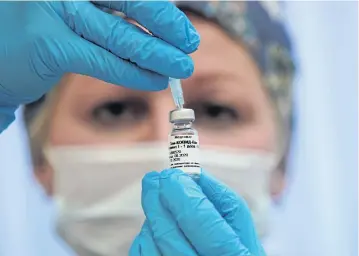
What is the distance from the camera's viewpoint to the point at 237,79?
136cm

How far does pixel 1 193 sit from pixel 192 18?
60 centimetres

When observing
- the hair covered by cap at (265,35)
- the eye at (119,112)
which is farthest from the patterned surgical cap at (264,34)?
the eye at (119,112)

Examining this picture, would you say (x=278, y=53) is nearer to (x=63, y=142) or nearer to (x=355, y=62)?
(x=355, y=62)

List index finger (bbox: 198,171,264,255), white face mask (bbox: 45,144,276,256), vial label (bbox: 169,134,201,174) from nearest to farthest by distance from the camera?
vial label (bbox: 169,134,201,174) → index finger (bbox: 198,171,264,255) → white face mask (bbox: 45,144,276,256)

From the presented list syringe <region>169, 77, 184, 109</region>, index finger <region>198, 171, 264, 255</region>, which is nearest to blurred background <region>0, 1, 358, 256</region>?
index finger <region>198, 171, 264, 255</region>

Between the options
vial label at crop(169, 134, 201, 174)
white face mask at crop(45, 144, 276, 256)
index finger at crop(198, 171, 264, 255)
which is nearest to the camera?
vial label at crop(169, 134, 201, 174)

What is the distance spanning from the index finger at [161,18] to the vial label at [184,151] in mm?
164

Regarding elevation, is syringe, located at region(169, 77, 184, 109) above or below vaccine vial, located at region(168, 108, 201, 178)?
above

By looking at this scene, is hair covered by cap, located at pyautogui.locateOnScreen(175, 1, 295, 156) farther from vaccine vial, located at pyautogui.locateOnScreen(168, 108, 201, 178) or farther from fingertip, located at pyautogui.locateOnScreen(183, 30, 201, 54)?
vaccine vial, located at pyautogui.locateOnScreen(168, 108, 201, 178)

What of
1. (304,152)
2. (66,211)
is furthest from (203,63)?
(66,211)

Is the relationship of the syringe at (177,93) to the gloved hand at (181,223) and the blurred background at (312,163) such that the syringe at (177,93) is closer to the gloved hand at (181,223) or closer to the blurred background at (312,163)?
the gloved hand at (181,223)

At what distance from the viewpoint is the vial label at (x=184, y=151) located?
32.0 inches

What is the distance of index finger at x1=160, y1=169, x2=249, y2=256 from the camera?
840mm

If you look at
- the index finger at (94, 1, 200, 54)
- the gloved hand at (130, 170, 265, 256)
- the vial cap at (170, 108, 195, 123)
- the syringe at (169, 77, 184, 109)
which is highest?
the index finger at (94, 1, 200, 54)
